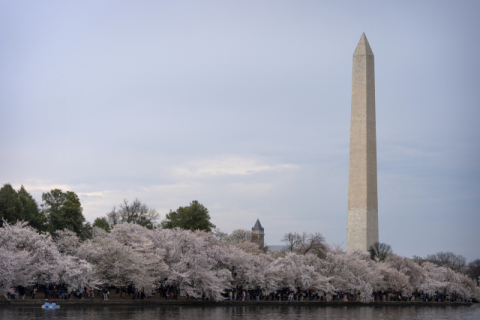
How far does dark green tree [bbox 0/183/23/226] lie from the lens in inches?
1905

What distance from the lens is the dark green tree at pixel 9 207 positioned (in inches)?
1905

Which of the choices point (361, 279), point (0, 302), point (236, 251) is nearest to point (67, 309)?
point (0, 302)

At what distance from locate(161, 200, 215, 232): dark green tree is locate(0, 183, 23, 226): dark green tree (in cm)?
2156

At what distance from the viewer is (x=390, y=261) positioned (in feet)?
202

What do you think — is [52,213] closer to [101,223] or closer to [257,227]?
[101,223]

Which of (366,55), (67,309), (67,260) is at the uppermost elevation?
(366,55)

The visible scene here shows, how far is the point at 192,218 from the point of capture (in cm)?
6706

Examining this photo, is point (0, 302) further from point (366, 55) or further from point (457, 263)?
point (457, 263)

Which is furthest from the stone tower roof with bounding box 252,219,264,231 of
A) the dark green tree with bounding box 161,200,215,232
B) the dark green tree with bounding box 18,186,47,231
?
the dark green tree with bounding box 18,186,47,231

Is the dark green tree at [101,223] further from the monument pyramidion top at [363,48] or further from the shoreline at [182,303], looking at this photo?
the monument pyramidion top at [363,48]

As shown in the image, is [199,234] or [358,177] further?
[358,177]

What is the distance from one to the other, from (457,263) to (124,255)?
9129 centimetres

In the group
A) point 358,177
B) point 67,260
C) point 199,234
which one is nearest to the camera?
point 67,260

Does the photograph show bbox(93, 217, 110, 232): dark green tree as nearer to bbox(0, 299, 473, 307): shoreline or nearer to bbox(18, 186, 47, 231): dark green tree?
bbox(18, 186, 47, 231): dark green tree
